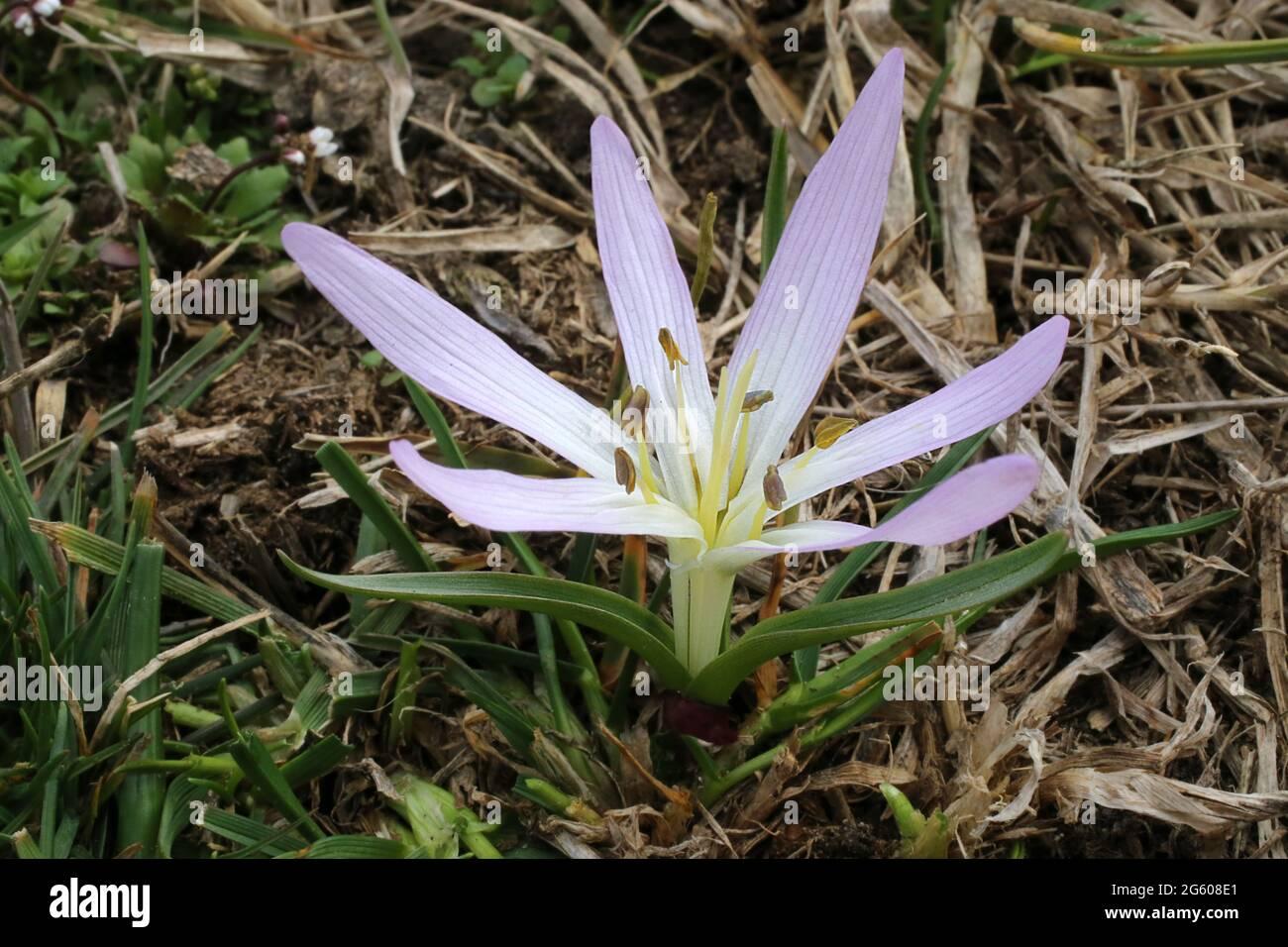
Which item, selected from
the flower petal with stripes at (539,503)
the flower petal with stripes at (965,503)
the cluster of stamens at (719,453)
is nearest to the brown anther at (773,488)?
the cluster of stamens at (719,453)

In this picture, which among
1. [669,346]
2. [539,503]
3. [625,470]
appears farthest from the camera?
[669,346]

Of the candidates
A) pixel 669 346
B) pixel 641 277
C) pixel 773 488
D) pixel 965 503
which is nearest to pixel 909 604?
pixel 773 488

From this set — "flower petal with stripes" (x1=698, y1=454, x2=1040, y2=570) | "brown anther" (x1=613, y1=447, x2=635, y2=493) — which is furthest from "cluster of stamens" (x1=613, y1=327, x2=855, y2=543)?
"flower petal with stripes" (x1=698, y1=454, x2=1040, y2=570)

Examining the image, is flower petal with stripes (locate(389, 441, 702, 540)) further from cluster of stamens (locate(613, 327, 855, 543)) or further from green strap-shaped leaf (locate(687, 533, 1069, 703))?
green strap-shaped leaf (locate(687, 533, 1069, 703))

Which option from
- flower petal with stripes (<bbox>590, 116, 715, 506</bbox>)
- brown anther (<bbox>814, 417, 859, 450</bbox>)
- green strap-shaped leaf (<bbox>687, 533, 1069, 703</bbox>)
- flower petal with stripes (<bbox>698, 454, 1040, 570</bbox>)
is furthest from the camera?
flower petal with stripes (<bbox>590, 116, 715, 506</bbox>)

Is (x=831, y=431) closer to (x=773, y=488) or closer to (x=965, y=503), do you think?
(x=773, y=488)

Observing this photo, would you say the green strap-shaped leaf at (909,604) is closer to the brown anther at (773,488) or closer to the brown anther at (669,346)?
the brown anther at (773,488)
